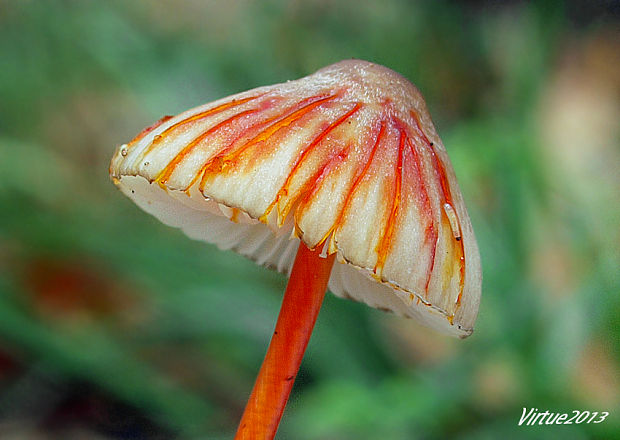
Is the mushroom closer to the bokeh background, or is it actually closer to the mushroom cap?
the mushroom cap

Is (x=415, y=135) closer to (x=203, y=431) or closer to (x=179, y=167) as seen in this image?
(x=179, y=167)

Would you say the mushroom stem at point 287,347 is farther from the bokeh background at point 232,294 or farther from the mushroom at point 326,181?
the bokeh background at point 232,294

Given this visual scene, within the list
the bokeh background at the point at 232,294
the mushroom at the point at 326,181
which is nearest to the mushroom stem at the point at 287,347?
the mushroom at the point at 326,181

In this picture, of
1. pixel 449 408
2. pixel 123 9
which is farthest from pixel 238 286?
pixel 123 9

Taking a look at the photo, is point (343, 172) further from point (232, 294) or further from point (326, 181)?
point (232, 294)

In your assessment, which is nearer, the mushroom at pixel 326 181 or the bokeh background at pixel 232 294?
the mushroom at pixel 326 181
